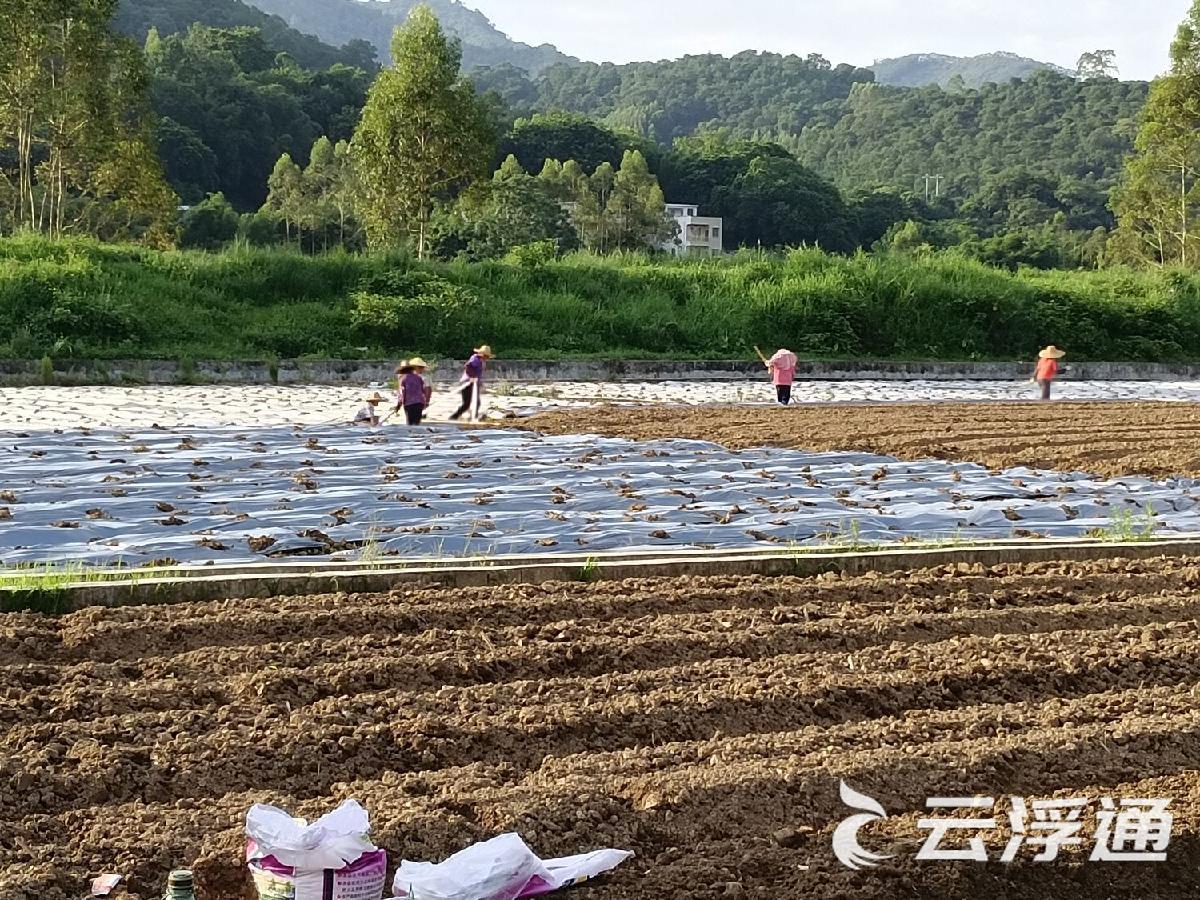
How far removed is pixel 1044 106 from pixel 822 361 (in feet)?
254

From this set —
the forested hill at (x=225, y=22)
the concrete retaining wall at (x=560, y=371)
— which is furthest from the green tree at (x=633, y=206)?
the forested hill at (x=225, y=22)

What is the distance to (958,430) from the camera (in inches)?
438

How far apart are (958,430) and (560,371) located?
796cm

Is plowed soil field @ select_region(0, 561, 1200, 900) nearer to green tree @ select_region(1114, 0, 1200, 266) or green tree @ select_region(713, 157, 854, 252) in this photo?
green tree @ select_region(1114, 0, 1200, 266)

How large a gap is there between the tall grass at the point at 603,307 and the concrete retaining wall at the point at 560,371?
60 cm

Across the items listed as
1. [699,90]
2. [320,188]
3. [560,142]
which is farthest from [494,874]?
[699,90]

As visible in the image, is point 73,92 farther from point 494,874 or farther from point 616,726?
point 494,874

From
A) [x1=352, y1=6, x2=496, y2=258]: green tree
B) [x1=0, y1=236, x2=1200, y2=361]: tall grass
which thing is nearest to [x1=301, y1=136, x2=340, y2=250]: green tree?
[x1=352, y1=6, x2=496, y2=258]: green tree

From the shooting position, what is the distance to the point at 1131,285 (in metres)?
25.0

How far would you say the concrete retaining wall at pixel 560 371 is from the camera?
15.8m

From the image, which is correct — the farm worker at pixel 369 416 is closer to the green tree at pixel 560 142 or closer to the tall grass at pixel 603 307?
the tall grass at pixel 603 307

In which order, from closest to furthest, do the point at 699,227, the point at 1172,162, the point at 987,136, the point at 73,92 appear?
the point at 73,92, the point at 1172,162, the point at 699,227, the point at 987,136

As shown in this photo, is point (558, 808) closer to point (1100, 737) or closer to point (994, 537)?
point (1100, 737)

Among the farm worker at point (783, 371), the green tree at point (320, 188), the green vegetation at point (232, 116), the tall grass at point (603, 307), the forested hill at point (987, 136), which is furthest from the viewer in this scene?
the forested hill at point (987, 136)
